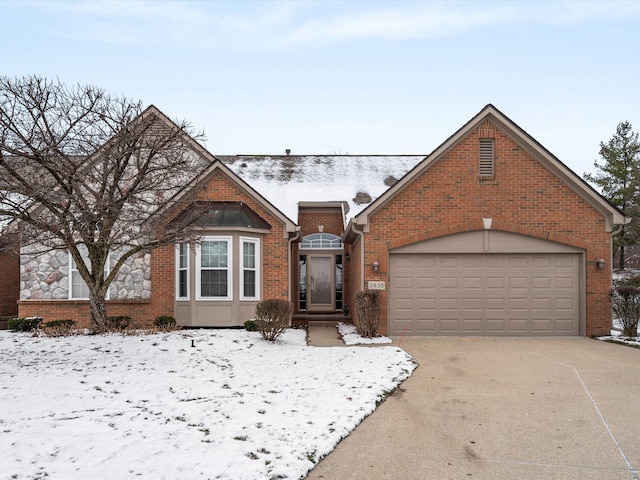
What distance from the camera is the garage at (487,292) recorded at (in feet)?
44.6

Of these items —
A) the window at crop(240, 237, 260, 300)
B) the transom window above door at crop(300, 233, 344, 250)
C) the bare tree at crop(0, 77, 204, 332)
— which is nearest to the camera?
the bare tree at crop(0, 77, 204, 332)

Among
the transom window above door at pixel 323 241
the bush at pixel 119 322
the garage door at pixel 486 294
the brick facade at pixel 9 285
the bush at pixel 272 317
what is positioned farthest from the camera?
the transom window above door at pixel 323 241

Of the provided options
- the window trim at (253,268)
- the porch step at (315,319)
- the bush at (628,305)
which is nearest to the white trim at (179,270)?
the window trim at (253,268)

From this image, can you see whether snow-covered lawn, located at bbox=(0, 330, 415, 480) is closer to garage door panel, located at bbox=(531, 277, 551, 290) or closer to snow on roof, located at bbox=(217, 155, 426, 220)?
garage door panel, located at bbox=(531, 277, 551, 290)

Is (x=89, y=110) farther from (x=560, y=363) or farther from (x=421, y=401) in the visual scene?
(x=560, y=363)

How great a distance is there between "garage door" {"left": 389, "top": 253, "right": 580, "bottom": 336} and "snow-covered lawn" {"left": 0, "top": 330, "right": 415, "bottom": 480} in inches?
105

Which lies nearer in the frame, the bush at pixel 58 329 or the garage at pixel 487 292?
the bush at pixel 58 329

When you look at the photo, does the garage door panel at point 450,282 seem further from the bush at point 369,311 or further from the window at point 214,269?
the window at point 214,269

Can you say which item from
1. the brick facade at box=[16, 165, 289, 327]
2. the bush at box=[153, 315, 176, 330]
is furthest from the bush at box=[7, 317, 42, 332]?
the bush at box=[153, 315, 176, 330]

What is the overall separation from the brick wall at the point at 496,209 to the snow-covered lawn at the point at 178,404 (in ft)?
12.2

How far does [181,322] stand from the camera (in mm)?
14367

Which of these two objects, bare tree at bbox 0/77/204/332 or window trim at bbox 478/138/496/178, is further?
window trim at bbox 478/138/496/178

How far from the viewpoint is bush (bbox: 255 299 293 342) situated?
12.0 metres

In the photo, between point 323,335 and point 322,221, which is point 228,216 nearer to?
point 323,335
